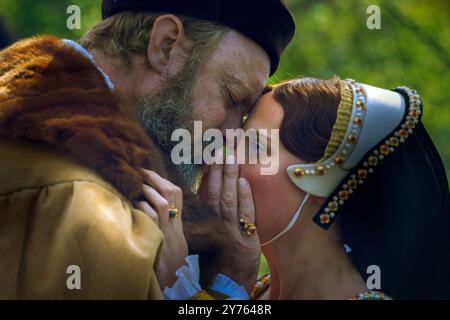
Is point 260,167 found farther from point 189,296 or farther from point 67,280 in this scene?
point 67,280

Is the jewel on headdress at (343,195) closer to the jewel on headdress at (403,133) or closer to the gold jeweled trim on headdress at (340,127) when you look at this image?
the gold jeweled trim on headdress at (340,127)

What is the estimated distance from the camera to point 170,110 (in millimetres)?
3729

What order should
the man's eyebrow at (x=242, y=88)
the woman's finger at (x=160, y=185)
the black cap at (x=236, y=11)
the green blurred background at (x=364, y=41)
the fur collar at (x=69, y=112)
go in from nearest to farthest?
the fur collar at (x=69, y=112) < the woman's finger at (x=160, y=185) < the man's eyebrow at (x=242, y=88) < the black cap at (x=236, y=11) < the green blurred background at (x=364, y=41)

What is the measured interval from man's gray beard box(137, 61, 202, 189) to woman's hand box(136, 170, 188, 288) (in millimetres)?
465

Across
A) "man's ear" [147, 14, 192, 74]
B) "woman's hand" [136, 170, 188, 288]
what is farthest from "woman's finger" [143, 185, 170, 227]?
"man's ear" [147, 14, 192, 74]

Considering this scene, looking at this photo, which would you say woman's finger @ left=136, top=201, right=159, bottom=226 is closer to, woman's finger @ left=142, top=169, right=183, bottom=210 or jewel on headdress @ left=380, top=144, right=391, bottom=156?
woman's finger @ left=142, top=169, right=183, bottom=210

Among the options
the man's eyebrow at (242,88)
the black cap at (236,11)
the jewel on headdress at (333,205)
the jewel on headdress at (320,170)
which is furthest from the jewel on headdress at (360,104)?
the black cap at (236,11)

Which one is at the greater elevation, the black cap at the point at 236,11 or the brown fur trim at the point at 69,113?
the black cap at the point at 236,11

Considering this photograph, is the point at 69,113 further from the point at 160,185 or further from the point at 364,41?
the point at 364,41

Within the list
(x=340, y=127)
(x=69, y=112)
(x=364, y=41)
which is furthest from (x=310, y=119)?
(x=364, y=41)

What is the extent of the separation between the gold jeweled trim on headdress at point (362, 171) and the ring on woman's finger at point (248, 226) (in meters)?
0.34

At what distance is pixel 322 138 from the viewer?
3408mm

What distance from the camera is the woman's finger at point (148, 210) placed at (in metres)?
3.00

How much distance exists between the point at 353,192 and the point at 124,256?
1117mm
